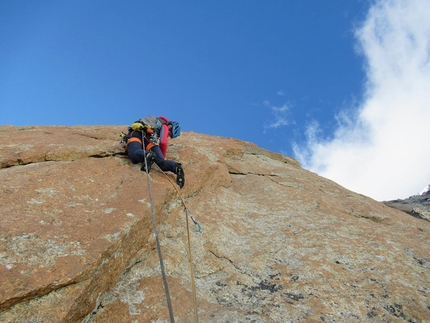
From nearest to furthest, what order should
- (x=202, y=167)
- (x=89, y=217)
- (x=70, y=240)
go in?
(x=70, y=240), (x=89, y=217), (x=202, y=167)

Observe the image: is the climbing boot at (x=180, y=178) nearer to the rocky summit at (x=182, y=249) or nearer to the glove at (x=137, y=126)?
the rocky summit at (x=182, y=249)

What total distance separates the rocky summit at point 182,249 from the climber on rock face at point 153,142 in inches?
8.8

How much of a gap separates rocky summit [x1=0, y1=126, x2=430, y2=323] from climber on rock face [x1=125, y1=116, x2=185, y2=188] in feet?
0.74

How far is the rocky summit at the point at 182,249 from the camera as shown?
11.3ft

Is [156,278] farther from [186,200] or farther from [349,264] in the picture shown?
[349,264]

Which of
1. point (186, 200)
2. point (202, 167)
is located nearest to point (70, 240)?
point (186, 200)

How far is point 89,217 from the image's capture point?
4.25m

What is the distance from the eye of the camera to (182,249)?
476cm

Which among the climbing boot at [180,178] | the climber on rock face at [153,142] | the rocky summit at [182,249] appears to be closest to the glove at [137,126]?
the climber on rock face at [153,142]

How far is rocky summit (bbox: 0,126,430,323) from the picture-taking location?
11.3 ft

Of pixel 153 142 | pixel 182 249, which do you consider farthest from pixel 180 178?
pixel 182 249

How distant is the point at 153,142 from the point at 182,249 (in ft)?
9.70

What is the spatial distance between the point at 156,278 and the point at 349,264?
271cm

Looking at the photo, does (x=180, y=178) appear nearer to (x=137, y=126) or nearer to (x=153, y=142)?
(x=153, y=142)
